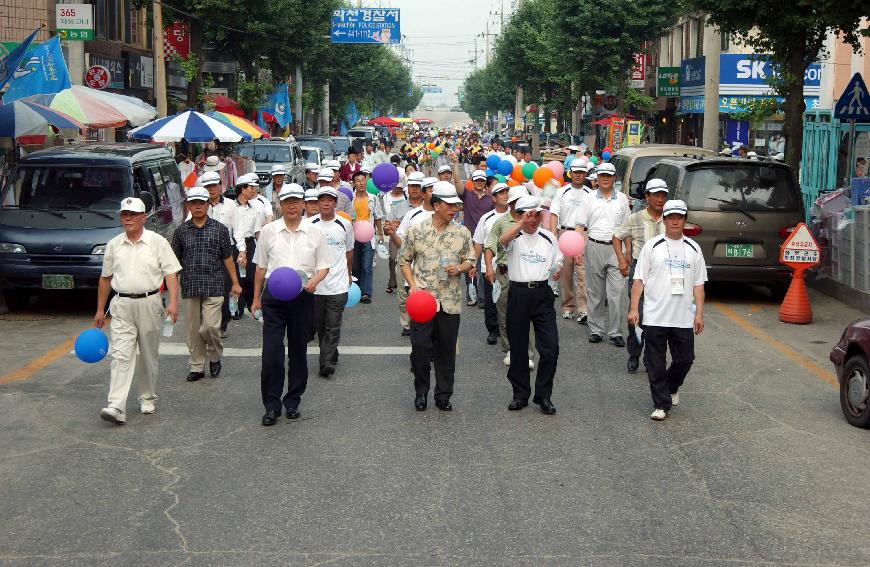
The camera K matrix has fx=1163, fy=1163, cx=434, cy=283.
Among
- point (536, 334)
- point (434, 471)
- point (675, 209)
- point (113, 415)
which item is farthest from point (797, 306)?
point (113, 415)

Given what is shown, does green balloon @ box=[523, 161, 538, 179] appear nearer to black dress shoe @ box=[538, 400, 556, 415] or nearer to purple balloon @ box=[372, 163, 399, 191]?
purple balloon @ box=[372, 163, 399, 191]

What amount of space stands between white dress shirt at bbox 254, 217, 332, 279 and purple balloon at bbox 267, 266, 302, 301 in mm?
433

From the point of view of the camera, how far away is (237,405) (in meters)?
9.23

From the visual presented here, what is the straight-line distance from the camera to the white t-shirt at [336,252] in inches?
414

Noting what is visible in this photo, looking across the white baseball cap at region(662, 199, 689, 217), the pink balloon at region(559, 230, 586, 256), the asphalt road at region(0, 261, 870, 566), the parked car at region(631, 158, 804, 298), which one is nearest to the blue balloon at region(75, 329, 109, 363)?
the asphalt road at region(0, 261, 870, 566)

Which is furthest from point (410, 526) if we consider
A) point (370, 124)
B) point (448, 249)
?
point (370, 124)

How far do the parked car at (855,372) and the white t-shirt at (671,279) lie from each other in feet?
3.86

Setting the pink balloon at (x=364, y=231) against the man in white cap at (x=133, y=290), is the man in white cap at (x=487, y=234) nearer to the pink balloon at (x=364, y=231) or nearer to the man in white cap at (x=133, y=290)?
the pink balloon at (x=364, y=231)

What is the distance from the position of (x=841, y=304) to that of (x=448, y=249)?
26.6ft

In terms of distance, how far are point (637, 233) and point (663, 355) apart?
2.27 meters

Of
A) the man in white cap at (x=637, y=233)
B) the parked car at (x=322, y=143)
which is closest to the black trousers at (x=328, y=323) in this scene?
the man in white cap at (x=637, y=233)

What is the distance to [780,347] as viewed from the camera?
1195 cm

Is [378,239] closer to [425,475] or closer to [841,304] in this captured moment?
[841,304]

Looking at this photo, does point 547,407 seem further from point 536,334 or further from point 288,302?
point 288,302
